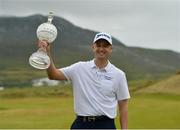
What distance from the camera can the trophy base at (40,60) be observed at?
6.95 m

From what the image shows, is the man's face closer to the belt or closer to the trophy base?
the trophy base

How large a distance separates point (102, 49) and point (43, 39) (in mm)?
797

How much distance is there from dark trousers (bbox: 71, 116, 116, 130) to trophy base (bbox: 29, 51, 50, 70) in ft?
2.85

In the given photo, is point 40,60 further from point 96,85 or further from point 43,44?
point 96,85

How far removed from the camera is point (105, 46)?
23.6 feet

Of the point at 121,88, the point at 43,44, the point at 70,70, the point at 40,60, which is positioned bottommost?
the point at 121,88

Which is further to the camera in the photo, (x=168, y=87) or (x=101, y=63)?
(x=168, y=87)

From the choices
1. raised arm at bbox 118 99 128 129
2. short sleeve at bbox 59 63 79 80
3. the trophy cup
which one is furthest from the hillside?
the trophy cup

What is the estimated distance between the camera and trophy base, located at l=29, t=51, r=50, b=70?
6.95 metres

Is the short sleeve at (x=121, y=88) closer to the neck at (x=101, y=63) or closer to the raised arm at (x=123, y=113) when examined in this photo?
the raised arm at (x=123, y=113)

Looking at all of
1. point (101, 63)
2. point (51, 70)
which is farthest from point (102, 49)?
point (51, 70)

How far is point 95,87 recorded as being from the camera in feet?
23.7

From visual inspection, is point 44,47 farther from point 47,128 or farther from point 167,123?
point 167,123

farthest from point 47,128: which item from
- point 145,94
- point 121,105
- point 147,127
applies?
point 145,94
